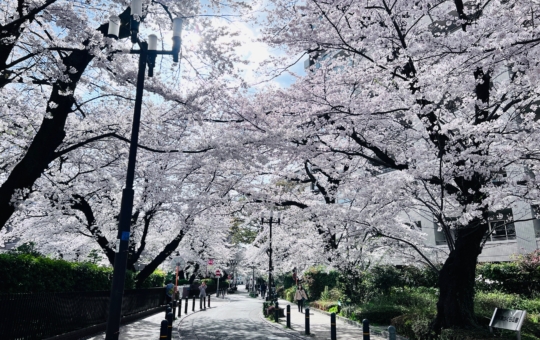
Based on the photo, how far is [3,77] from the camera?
8.34 m

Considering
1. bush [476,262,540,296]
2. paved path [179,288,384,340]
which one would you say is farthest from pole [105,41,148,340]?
bush [476,262,540,296]

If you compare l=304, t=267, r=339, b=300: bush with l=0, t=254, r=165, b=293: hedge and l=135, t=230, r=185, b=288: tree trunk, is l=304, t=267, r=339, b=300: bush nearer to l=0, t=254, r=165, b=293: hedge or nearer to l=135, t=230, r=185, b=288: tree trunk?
l=135, t=230, r=185, b=288: tree trunk

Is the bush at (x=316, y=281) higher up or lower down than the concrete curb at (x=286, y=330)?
higher up

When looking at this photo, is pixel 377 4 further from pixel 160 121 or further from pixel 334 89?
pixel 160 121

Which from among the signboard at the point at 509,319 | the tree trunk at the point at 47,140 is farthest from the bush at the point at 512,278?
the tree trunk at the point at 47,140

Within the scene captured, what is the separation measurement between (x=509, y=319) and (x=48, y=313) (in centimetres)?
1164

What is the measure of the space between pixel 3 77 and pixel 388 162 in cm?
1031

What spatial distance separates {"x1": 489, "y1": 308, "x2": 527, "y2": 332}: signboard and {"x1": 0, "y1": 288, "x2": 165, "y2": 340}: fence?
11.3 meters

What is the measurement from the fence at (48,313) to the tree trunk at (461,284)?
10.5 metres

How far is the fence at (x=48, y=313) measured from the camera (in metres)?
8.43

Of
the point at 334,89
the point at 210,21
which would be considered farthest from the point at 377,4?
the point at 210,21

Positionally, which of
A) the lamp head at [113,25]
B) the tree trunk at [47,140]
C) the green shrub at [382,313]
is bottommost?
the green shrub at [382,313]

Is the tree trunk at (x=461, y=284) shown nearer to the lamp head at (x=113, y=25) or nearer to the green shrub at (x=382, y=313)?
the green shrub at (x=382, y=313)

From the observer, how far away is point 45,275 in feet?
35.5
